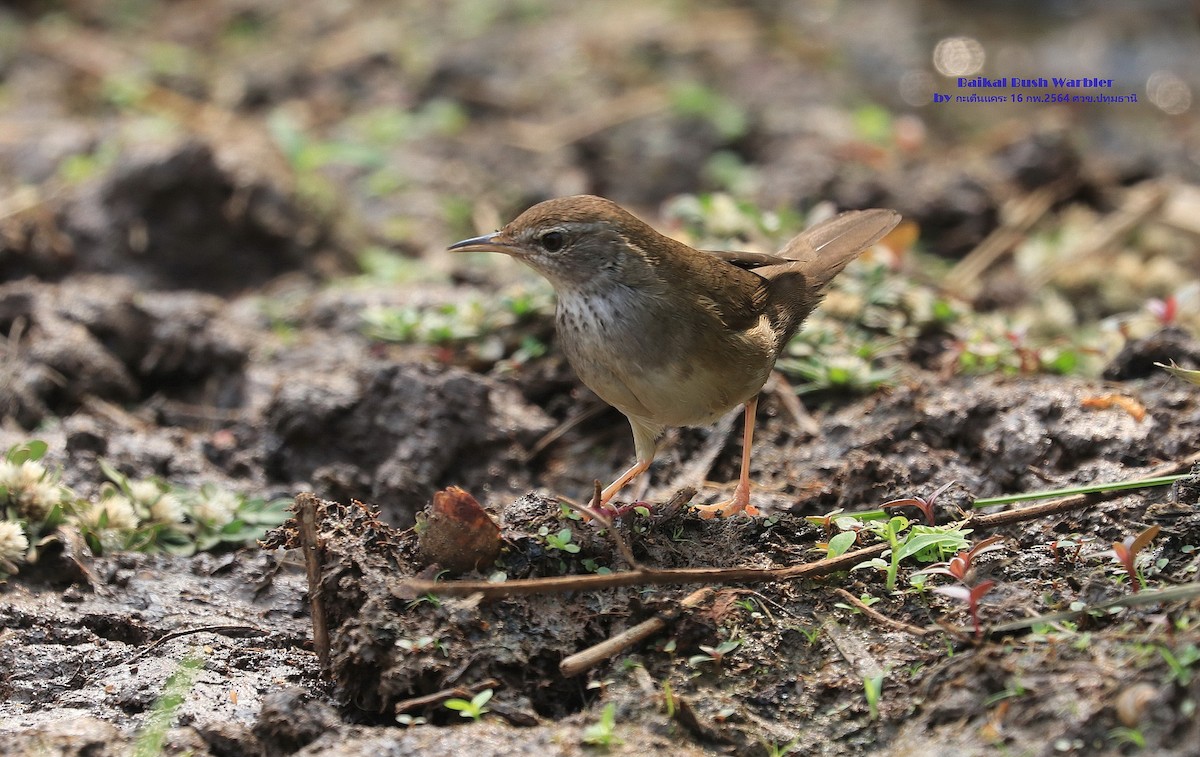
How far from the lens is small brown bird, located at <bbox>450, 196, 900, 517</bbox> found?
4.23m

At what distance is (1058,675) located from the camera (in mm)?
3066

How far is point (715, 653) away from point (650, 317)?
1.32 meters

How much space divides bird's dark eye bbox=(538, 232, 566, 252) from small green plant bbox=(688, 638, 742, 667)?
5.60 ft

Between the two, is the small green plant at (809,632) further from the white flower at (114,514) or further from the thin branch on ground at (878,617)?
the white flower at (114,514)

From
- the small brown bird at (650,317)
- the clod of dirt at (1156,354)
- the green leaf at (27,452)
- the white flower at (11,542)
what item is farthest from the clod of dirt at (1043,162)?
the white flower at (11,542)

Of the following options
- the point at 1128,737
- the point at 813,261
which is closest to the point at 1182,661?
the point at 1128,737

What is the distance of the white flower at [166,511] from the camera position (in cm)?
461

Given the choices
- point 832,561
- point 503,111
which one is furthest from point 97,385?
point 503,111

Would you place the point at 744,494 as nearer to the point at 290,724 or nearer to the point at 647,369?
the point at 647,369

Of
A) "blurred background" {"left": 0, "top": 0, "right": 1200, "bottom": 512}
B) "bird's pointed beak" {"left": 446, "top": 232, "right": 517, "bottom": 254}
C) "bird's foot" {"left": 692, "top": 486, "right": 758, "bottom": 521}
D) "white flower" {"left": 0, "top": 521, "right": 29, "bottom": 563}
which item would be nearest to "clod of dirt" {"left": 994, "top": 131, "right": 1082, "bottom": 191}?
"blurred background" {"left": 0, "top": 0, "right": 1200, "bottom": 512}

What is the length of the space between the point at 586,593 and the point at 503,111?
639cm

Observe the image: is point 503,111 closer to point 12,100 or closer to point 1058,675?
point 12,100

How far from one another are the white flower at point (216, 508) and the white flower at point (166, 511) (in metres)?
0.07

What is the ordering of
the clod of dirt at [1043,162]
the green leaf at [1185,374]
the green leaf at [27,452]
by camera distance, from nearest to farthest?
the green leaf at [1185,374] < the green leaf at [27,452] < the clod of dirt at [1043,162]
